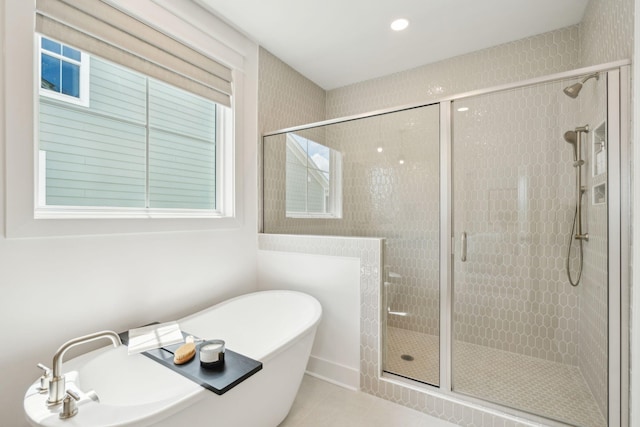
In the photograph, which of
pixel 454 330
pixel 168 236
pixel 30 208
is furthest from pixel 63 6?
pixel 454 330

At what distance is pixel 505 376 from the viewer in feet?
6.37

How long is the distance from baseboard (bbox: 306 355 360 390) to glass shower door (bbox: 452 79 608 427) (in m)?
0.66

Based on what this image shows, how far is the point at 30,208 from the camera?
4.48 ft

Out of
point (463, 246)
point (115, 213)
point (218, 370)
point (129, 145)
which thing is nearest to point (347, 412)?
point (218, 370)

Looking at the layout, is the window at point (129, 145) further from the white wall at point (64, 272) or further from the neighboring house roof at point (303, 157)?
the neighboring house roof at point (303, 157)

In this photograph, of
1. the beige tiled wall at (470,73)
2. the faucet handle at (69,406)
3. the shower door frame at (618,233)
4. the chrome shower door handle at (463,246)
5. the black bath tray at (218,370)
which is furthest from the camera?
the beige tiled wall at (470,73)

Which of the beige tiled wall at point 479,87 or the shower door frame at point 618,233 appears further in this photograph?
the beige tiled wall at point 479,87

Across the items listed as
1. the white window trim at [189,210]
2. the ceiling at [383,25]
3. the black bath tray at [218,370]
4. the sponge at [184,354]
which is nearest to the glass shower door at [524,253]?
the ceiling at [383,25]

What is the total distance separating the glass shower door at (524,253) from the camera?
Result: 5.69 feet

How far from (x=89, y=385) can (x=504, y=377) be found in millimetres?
2359

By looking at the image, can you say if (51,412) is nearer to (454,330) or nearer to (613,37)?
(454,330)

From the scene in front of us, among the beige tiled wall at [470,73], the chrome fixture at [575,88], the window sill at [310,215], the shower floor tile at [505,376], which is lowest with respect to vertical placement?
the shower floor tile at [505,376]

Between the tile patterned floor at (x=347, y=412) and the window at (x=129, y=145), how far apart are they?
1574 mm

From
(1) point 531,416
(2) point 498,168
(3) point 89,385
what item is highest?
(2) point 498,168
